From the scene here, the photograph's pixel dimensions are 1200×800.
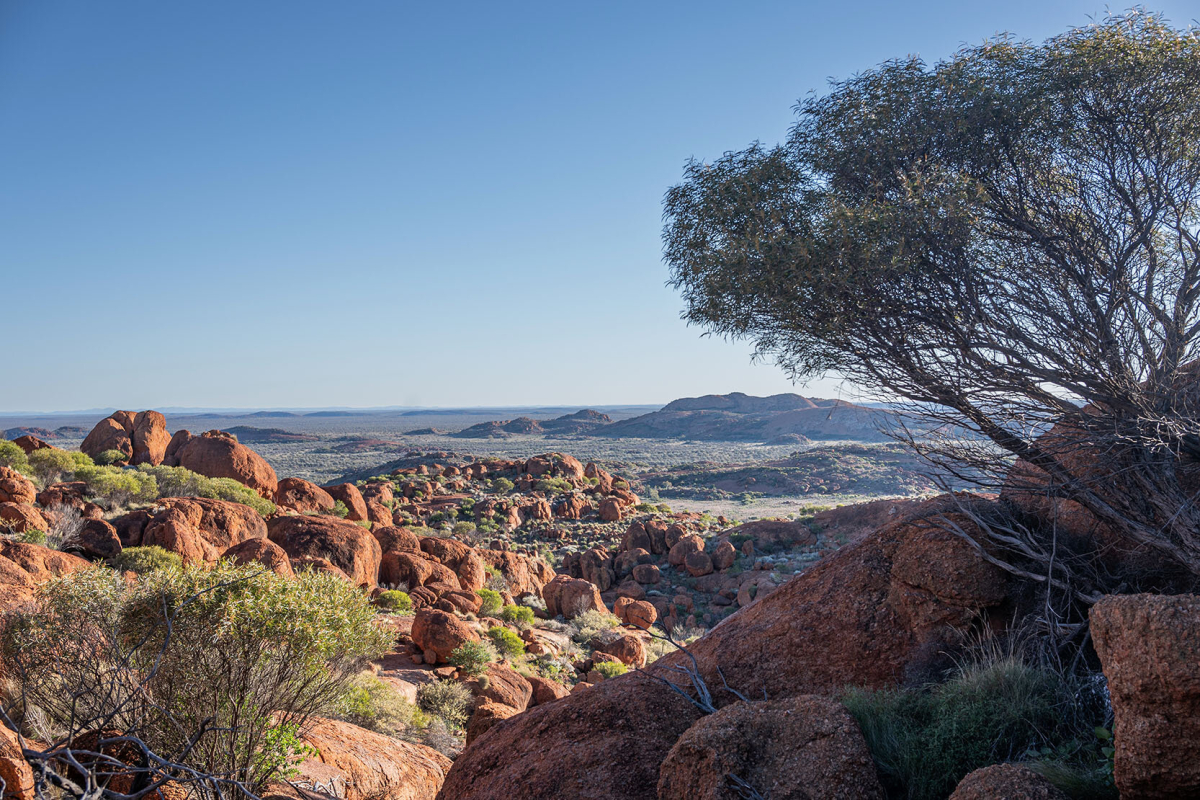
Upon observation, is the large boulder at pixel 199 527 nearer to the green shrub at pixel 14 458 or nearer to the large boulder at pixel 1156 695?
the green shrub at pixel 14 458

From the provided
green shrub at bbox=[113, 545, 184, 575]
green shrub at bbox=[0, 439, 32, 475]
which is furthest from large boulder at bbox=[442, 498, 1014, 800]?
green shrub at bbox=[0, 439, 32, 475]

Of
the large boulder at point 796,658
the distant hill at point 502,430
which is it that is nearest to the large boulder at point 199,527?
the large boulder at point 796,658

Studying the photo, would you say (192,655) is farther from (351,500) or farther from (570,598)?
(351,500)

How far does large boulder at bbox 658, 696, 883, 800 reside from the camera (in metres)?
3.77

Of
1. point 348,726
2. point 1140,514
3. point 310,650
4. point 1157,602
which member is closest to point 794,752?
point 1157,602

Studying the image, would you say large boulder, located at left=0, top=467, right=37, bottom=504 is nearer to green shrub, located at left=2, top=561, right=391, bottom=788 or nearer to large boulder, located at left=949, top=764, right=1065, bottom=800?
green shrub, located at left=2, top=561, right=391, bottom=788

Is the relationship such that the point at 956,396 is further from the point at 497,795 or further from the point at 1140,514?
the point at 497,795

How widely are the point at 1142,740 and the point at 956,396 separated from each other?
3774 millimetres

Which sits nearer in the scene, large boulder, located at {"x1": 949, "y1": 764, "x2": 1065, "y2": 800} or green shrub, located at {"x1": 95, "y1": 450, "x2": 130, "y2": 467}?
large boulder, located at {"x1": 949, "y1": 764, "x2": 1065, "y2": 800}

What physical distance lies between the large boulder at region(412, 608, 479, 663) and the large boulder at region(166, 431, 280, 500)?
12.6m

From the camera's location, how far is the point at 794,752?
3947 millimetres

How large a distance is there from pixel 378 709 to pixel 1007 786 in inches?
331

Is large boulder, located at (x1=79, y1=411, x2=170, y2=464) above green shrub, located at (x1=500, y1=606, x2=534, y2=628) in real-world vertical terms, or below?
above

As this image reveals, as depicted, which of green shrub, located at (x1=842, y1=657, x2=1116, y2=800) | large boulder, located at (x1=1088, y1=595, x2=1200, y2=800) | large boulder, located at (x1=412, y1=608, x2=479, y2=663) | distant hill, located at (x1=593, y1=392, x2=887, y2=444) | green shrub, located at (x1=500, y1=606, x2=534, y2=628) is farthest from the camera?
distant hill, located at (x1=593, y1=392, x2=887, y2=444)
